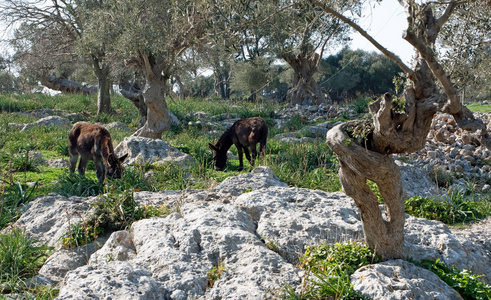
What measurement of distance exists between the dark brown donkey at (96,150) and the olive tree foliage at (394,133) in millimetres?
6129

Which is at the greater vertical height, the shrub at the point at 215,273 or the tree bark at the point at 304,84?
the tree bark at the point at 304,84

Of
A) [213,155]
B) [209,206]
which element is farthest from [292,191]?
[213,155]

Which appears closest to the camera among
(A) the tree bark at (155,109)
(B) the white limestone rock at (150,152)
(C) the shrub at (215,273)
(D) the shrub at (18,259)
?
(C) the shrub at (215,273)

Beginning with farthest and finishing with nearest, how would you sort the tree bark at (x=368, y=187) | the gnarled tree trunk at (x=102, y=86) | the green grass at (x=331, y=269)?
the gnarled tree trunk at (x=102, y=86)
the tree bark at (x=368, y=187)
the green grass at (x=331, y=269)

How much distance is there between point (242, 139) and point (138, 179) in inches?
170

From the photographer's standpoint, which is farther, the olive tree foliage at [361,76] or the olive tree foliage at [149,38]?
the olive tree foliage at [361,76]

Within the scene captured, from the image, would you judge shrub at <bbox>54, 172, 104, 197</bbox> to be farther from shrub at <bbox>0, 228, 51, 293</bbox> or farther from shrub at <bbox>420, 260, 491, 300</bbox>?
shrub at <bbox>420, 260, 491, 300</bbox>

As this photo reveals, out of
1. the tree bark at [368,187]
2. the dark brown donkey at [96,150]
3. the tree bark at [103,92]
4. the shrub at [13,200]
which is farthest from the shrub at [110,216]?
the tree bark at [103,92]

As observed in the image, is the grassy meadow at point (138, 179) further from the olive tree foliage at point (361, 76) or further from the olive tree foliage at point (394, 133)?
the olive tree foliage at point (361, 76)

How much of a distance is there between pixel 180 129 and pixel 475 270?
1520 centimetres

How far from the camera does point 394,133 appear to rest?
431 centimetres

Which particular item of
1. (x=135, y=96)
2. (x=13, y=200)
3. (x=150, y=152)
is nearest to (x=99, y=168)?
(x=150, y=152)

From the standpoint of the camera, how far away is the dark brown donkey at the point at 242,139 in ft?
42.5

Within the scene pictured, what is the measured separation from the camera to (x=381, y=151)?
14.9 ft
